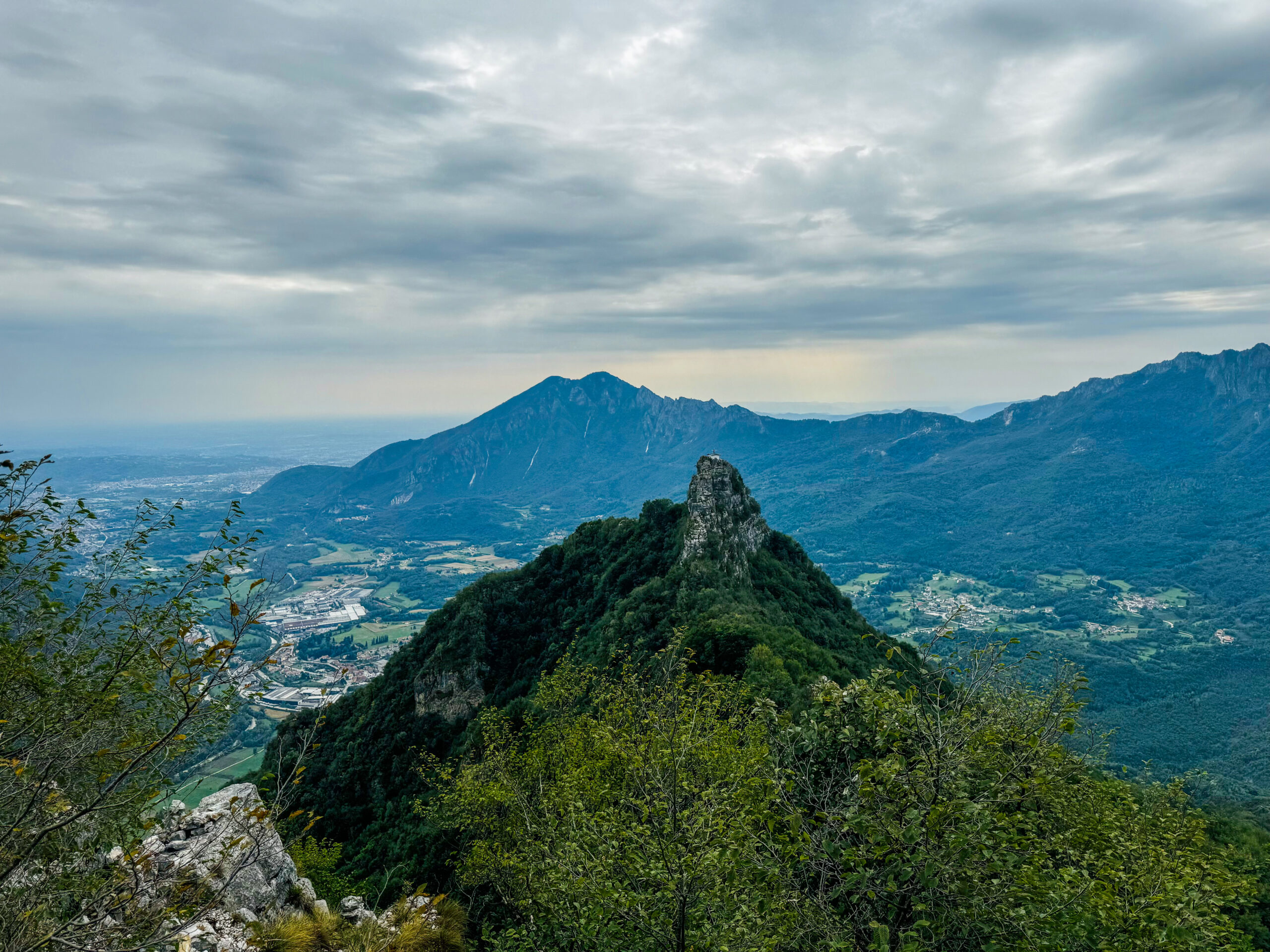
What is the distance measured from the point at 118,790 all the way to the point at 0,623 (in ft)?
13.2

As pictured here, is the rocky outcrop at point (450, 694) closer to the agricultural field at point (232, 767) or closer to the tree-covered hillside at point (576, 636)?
the tree-covered hillside at point (576, 636)

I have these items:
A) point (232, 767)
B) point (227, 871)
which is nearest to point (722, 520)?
point (227, 871)

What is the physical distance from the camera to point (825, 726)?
13.0m

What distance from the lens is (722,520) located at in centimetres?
7394

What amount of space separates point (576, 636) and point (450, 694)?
18.3 metres

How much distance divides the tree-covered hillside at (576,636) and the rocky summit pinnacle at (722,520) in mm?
234

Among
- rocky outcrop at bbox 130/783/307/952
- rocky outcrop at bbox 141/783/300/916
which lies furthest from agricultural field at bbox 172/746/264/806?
rocky outcrop at bbox 130/783/307/952

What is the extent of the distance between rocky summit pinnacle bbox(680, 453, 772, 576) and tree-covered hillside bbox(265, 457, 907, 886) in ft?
0.77

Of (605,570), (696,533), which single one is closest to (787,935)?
(696,533)

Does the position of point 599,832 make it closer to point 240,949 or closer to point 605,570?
point 240,949

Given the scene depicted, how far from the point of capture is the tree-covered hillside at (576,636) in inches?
1906

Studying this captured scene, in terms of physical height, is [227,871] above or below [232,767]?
above

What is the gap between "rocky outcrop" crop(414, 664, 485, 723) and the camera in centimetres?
7094

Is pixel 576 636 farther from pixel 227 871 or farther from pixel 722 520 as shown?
pixel 227 871
